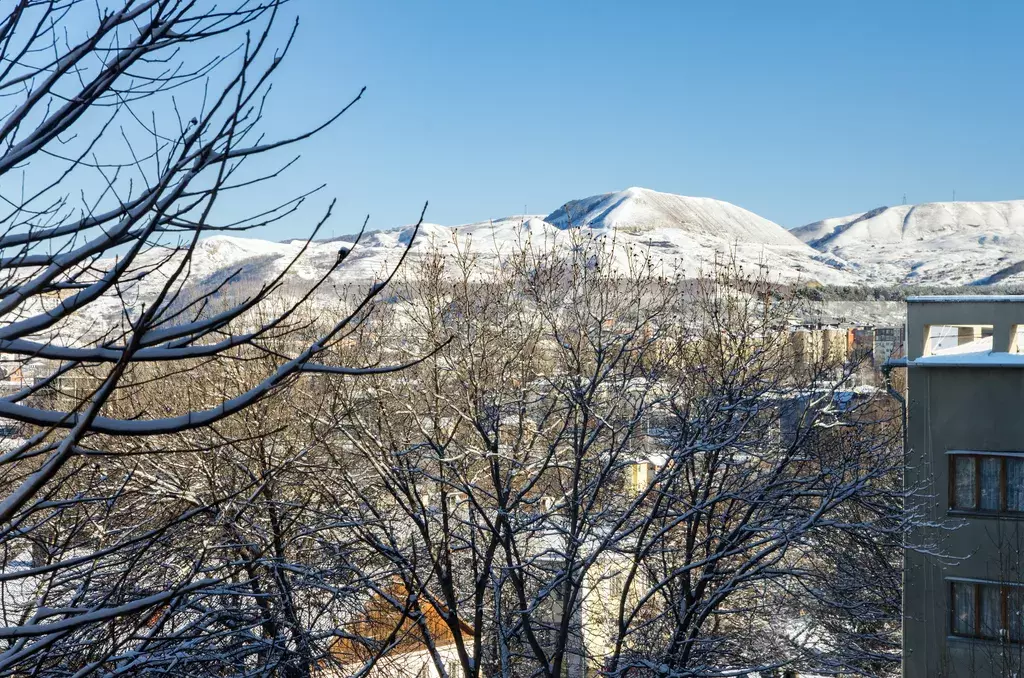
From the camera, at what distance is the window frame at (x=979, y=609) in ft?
33.8

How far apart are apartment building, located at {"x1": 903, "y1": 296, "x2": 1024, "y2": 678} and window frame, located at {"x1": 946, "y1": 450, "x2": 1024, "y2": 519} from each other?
12mm

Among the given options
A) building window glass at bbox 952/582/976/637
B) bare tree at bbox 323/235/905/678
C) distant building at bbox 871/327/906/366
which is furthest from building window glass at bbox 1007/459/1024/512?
distant building at bbox 871/327/906/366

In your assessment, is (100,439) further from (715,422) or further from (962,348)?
(962,348)

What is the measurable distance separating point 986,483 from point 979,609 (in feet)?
4.99

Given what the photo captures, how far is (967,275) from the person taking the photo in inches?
3221

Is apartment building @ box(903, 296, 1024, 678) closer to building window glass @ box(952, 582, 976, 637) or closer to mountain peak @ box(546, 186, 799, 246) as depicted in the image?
building window glass @ box(952, 582, 976, 637)

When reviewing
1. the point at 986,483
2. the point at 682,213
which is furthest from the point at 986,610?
the point at 682,213

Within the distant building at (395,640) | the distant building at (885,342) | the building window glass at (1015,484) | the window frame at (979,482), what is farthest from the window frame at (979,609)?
the distant building at (395,640)

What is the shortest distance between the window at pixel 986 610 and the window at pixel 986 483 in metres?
0.95

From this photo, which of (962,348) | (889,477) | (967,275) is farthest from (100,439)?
(967,275)

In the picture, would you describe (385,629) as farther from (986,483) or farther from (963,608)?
(986,483)

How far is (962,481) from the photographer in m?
11.2

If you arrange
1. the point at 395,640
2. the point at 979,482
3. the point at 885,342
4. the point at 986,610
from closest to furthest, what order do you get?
the point at 395,640, the point at 986,610, the point at 979,482, the point at 885,342

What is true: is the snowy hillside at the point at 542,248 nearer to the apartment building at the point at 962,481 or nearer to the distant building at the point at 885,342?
the distant building at the point at 885,342
